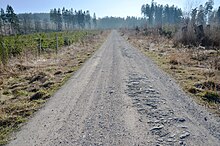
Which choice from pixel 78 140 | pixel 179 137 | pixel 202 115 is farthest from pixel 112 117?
pixel 202 115

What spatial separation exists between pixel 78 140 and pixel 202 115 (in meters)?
3.08

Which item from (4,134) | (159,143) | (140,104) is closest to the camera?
(159,143)

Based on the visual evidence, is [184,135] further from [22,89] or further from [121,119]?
[22,89]

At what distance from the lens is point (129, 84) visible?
342 inches

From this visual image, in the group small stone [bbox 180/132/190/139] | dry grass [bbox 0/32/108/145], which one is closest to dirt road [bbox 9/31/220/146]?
small stone [bbox 180/132/190/139]

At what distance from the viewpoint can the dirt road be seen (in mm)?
4480

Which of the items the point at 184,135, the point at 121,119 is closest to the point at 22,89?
the point at 121,119

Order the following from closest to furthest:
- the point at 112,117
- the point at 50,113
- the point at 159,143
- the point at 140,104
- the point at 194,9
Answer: the point at 159,143 → the point at 112,117 → the point at 50,113 → the point at 140,104 → the point at 194,9

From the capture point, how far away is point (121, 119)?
5.47 m

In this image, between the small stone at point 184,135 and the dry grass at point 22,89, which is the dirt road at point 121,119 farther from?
the dry grass at point 22,89

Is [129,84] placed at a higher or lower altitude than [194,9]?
lower

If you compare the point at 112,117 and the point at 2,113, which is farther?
the point at 2,113

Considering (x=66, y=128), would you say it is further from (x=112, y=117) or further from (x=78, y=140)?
(x=112, y=117)

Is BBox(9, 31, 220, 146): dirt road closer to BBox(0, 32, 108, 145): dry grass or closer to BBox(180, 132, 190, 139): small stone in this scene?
BBox(180, 132, 190, 139): small stone
